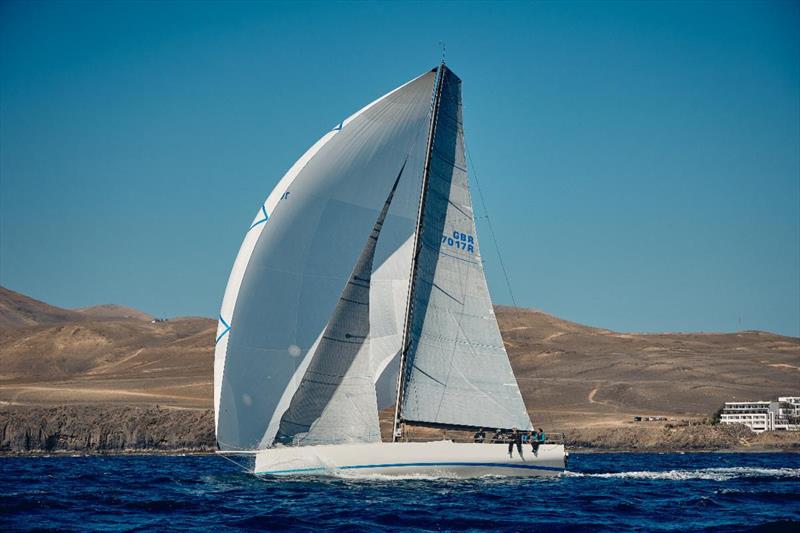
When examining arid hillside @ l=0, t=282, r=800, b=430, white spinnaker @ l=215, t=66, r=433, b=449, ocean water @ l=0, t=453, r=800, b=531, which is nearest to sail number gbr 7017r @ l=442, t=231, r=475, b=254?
white spinnaker @ l=215, t=66, r=433, b=449

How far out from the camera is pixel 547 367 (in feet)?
461

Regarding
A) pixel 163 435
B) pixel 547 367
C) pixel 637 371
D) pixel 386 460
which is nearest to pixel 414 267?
pixel 386 460

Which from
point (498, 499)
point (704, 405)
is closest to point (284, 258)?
point (498, 499)

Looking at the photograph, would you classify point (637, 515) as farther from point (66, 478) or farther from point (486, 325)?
point (66, 478)

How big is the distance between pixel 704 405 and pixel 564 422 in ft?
73.5

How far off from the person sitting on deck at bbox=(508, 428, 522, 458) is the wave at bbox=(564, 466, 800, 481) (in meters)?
6.48

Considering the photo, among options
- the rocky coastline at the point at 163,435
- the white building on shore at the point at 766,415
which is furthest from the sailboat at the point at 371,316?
the white building on shore at the point at 766,415

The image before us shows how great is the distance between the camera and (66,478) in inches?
1713

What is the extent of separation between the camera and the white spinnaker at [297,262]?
112 feet

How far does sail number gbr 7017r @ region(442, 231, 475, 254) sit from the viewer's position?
38.4 m

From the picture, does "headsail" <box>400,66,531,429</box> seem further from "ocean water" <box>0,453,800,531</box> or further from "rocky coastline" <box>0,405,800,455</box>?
"rocky coastline" <box>0,405,800,455</box>

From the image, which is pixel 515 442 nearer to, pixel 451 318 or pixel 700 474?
pixel 451 318

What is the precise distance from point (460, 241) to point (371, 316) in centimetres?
429

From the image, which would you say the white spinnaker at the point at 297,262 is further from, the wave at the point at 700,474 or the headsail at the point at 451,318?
the wave at the point at 700,474
